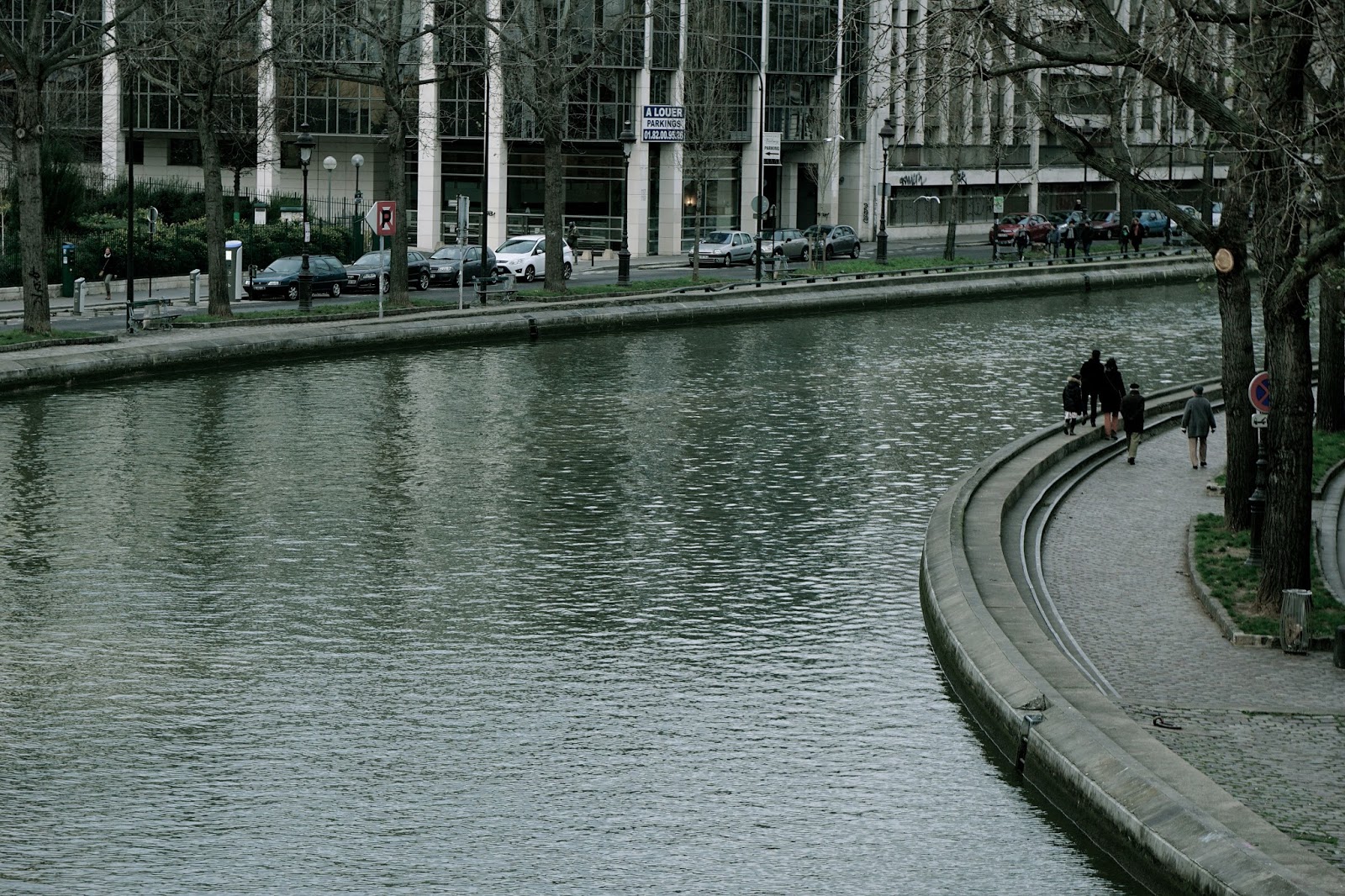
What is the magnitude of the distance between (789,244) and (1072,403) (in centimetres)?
4204

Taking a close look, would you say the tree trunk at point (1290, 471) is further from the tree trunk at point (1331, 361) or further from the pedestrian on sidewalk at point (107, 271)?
the pedestrian on sidewalk at point (107, 271)

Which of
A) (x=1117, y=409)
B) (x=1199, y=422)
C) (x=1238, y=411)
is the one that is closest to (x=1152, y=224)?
(x=1117, y=409)

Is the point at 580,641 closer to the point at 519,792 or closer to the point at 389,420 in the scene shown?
the point at 519,792

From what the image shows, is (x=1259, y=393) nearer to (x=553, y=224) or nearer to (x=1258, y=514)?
(x=1258, y=514)

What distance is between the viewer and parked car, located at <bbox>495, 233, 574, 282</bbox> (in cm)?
6041

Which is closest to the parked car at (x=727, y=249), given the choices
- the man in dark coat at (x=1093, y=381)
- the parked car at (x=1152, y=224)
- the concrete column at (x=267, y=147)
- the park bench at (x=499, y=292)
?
the concrete column at (x=267, y=147)

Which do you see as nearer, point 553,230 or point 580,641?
point 580,641

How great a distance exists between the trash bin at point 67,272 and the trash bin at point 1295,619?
40868mm

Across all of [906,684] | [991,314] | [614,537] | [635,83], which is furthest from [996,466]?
[635,83]

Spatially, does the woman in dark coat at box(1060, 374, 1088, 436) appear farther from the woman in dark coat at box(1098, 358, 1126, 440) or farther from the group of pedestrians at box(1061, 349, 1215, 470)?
the woman in dark coat at box(1098, 358, 1126, 440)

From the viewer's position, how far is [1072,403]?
29.5m

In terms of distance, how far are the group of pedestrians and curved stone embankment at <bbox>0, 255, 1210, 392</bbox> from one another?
2413mm

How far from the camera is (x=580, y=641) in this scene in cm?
1794

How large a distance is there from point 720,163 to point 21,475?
5627cm
